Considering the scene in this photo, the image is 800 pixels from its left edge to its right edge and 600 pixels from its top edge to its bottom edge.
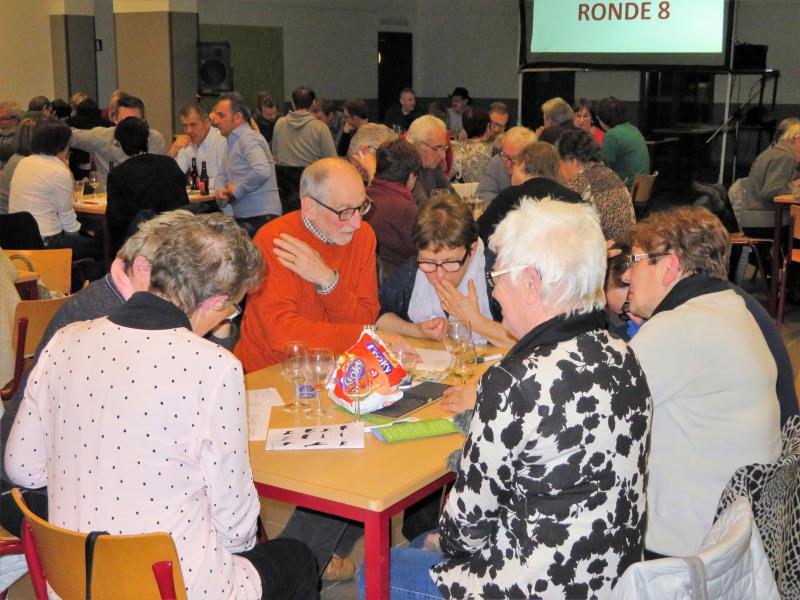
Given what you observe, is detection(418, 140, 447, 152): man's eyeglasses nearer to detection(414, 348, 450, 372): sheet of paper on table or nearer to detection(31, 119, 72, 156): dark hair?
detection(31, 119, 72, 156): dark hair

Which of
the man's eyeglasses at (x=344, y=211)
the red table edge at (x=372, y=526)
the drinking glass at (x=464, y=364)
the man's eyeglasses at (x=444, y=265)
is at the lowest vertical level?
the red table edge at (x=372, y=526)

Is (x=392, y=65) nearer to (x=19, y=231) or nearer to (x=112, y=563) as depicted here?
(x=19, y=231)

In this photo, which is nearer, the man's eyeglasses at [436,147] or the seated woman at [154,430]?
the seated woman at [154,430]

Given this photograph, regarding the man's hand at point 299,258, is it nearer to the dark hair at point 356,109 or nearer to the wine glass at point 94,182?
the wine glass at point 94,182

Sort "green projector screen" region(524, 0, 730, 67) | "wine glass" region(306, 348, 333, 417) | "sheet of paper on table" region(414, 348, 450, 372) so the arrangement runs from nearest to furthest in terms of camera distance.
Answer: "wine glass" region(306, 348, 333, 417) → "sheet of paper on table" region(414, 348, 450, 372) → "green projector screen" region(524, 0, 730, 67)

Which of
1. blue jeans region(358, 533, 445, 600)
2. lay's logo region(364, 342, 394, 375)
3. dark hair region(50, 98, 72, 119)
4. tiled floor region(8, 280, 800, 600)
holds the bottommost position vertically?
tiled floor region(8, 280, 800, 600)

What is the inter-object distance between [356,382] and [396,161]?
99.2 inches

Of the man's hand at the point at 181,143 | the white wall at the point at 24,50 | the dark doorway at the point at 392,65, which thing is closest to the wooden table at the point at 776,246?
the man's hand at the point at 181,143

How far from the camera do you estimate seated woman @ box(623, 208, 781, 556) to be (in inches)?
86.4

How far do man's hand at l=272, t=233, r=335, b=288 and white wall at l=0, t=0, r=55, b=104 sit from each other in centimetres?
1011

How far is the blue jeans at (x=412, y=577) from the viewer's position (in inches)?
84.7

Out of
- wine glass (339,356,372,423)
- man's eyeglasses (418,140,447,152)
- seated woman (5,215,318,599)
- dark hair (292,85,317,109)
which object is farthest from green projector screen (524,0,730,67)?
seated woman (5,215,318,599)

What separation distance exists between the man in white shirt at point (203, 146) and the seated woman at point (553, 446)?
590 centimetres

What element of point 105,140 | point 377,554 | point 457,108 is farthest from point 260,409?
point 457,108
